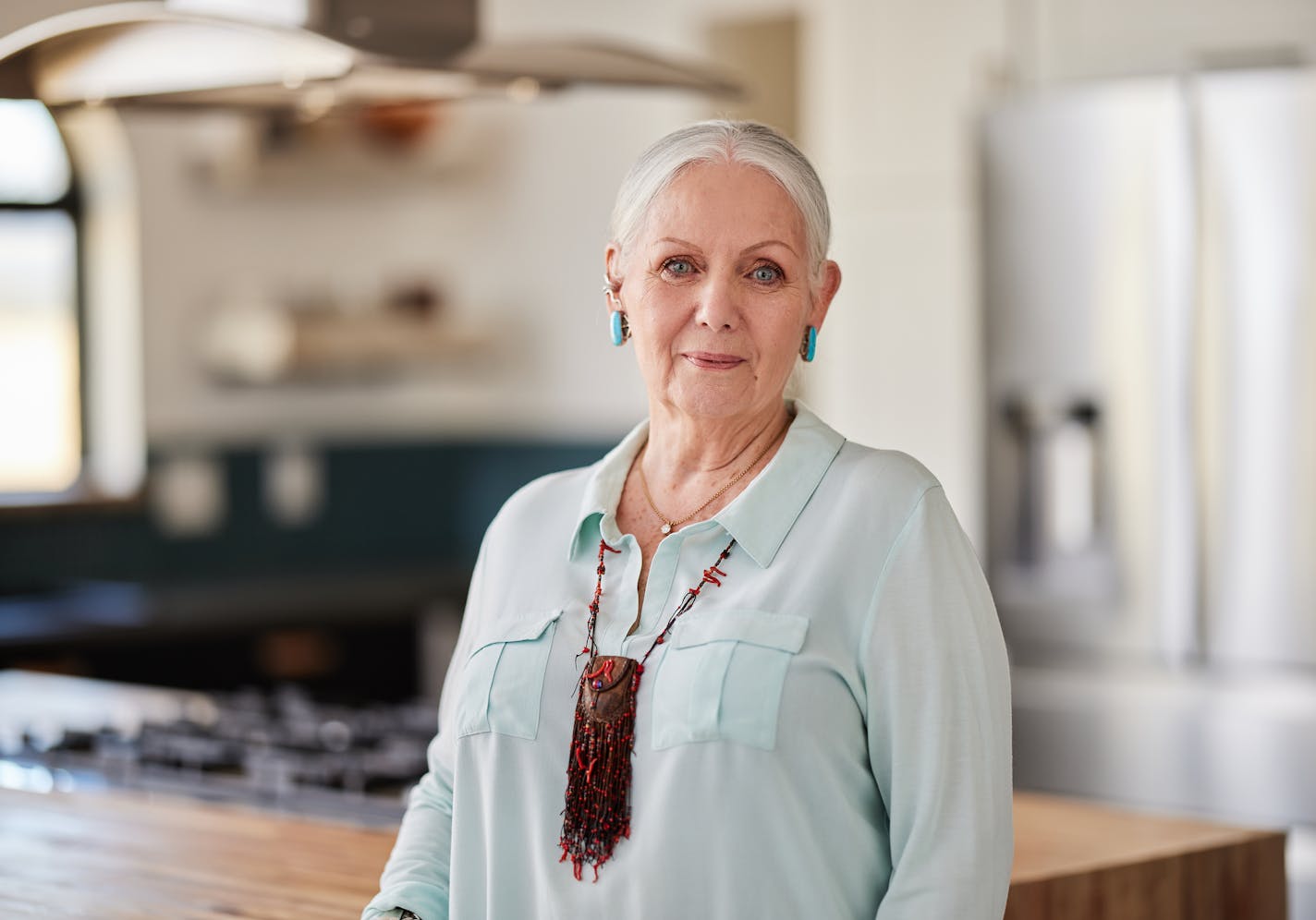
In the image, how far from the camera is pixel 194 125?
5090mm

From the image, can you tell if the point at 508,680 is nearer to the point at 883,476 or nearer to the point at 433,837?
the point at 433,837

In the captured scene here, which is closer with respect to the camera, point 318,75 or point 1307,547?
point 318,75

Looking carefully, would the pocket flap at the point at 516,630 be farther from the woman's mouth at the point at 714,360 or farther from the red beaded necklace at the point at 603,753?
the woman's mouth at the point at 714,360

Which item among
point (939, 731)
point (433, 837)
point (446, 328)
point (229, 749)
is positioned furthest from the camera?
point (446, 328)

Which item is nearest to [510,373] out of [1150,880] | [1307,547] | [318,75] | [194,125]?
[194,125]

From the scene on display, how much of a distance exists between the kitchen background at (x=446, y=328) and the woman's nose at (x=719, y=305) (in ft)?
7.60

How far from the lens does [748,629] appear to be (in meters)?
1.51

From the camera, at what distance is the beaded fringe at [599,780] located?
4.99 ft

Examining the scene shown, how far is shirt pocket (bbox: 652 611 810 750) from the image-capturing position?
147 cm

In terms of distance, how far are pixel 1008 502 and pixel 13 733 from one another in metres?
2.12

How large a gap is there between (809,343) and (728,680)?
36 cm

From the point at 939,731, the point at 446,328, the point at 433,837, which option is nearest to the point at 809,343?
the point at 939,731

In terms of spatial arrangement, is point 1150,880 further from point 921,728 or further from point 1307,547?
point 1307,547

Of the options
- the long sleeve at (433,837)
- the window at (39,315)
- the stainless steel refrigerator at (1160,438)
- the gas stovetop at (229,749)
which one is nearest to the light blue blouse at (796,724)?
the long sleeve at (433,837)
